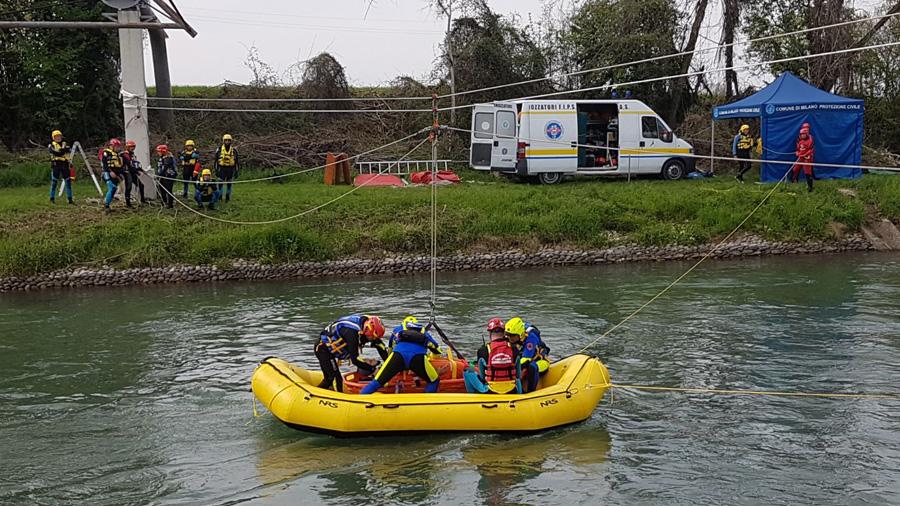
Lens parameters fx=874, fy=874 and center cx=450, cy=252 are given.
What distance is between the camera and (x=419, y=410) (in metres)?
9.18

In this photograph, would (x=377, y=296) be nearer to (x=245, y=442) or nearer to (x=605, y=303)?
(x=605, y=303)

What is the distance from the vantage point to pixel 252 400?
10.7 m

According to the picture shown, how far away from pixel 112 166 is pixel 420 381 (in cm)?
1333

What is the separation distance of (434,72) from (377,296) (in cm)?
1635

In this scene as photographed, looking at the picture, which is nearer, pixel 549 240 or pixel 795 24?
pixel 549 240

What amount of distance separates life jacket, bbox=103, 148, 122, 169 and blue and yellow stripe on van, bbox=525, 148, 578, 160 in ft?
34.1

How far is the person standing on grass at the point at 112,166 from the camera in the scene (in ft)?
66.3

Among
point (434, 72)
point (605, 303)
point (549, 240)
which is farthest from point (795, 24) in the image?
point (605, 303)

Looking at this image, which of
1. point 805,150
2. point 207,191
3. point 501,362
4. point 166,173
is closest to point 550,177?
point 805,150

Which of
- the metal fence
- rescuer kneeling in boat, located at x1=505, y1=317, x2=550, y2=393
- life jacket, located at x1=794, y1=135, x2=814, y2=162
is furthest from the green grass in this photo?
rescuer kneeling in boat, located at x1=505, y1=317, x2=550, y2=393

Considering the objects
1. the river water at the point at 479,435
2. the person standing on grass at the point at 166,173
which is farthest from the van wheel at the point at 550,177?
the person standing on grass at the point at 166,173

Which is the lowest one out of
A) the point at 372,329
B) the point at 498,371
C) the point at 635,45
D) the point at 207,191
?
the point at 498,371

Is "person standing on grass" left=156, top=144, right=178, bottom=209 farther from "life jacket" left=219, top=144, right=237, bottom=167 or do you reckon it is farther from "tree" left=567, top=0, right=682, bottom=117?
"tree" left=567, top=0, right=682, bottom=117

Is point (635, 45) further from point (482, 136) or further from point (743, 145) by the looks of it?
point (482, 136)
